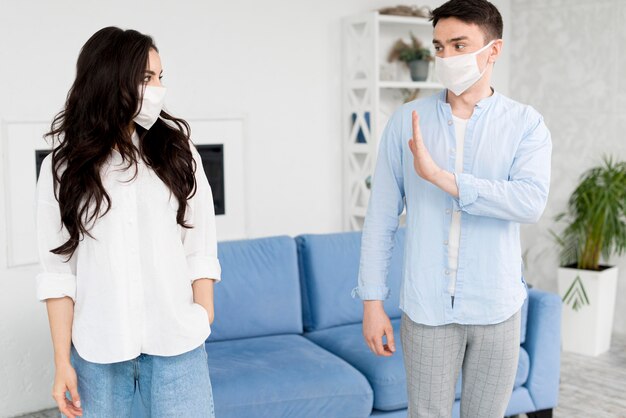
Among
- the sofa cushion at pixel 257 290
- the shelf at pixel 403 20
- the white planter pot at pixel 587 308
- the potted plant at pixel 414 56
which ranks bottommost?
the white planter pot at pixel 587 308

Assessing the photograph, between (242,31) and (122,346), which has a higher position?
(242,31)

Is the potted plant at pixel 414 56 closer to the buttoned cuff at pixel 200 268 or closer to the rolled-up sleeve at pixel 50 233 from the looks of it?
the buttoned cuff at pixel 200 268

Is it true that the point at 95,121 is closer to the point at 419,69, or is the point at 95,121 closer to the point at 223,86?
the point at 223,86

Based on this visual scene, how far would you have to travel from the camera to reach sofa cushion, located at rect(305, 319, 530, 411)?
107 inches

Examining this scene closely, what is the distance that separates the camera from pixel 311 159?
165 inches

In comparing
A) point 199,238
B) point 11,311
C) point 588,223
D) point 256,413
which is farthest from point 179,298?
point 588,223

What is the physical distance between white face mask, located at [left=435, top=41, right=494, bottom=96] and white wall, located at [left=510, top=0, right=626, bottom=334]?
294 centimetres

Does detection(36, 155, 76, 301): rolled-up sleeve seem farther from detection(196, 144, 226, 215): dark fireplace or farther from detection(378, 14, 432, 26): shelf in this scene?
detection(378, 14, 432, 26): shelf

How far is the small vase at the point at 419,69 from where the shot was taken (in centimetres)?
429

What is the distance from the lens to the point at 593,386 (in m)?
3.59

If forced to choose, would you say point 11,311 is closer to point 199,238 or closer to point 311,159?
point 311,159

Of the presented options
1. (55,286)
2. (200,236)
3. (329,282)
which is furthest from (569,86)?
(55,286)

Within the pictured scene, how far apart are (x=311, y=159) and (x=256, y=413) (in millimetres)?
1895

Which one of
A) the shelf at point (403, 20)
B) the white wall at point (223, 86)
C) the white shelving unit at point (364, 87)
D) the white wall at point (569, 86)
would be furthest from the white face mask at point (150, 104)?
the white wall at point (569, 86)
